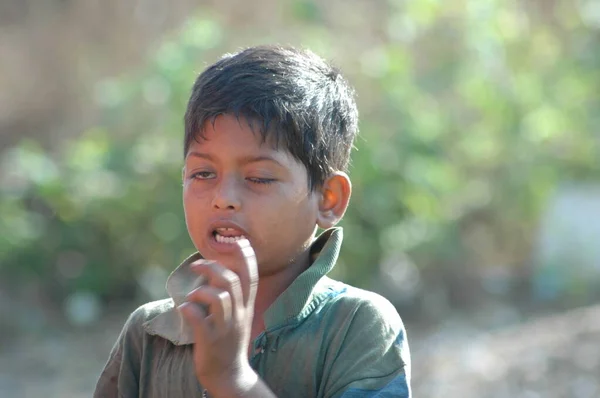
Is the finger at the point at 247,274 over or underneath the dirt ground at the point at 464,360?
over

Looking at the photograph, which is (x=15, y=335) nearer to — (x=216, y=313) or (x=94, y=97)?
(x=94, y=97)

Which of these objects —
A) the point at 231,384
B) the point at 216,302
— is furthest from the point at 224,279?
the point at 231,384

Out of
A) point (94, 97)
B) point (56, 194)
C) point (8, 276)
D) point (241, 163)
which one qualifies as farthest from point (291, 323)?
point (94, 97)

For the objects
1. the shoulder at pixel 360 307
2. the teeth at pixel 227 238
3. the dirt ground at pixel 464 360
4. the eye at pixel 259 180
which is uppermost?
the eye at pixel 259 180

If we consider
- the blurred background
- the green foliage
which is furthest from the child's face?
the green foliage

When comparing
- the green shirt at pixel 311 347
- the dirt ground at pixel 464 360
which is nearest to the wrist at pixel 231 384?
the green shirt at pixel 311 347

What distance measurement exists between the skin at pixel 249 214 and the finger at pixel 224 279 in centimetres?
2

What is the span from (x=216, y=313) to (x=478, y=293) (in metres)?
5.95

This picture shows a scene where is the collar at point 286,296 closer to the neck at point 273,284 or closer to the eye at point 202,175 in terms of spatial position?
the neck at point 273,284

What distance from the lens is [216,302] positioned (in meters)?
1.82

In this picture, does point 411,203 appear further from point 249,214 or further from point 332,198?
point 249,214

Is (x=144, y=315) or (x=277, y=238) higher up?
(x=277, y=238)

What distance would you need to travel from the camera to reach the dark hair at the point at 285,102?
219 centimetres

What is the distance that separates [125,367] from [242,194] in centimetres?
54
